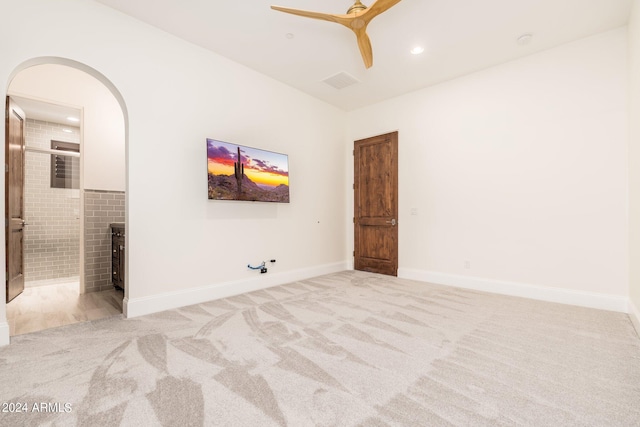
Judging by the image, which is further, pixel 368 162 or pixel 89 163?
pixel 368 162

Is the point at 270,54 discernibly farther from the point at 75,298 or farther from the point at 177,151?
the point at 75,298

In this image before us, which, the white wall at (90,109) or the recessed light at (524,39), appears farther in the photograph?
the white wall at (90,109)

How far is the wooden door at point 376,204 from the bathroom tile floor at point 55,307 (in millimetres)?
3872

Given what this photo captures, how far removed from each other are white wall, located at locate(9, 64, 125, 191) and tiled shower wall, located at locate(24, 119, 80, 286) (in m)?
1.46

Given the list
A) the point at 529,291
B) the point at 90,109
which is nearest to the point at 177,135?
the point at 90,109

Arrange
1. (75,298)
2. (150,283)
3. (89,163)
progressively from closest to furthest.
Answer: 1. (150,283)
2. (75,298)
3. (89,163)

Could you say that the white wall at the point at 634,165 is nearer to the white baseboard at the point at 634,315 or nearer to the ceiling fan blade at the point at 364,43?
the white baseboard at the point at 634,315

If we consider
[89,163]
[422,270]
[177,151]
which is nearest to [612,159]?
[422,270]

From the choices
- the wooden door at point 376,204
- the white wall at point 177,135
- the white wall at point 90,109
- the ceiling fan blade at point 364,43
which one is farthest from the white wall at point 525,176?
Result: the white wall at point 90,109

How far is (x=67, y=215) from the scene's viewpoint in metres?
5.04

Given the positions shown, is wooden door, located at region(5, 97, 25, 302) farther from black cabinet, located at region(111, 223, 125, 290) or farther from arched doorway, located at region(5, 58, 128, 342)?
black cabinet, located at region(111, 223, 125, 290)

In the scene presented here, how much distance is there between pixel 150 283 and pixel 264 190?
1793 mm

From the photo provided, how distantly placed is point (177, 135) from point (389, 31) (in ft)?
8.93

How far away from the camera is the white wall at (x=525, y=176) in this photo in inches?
127
